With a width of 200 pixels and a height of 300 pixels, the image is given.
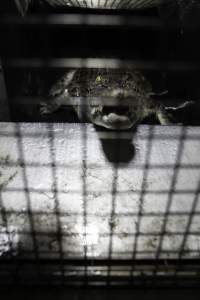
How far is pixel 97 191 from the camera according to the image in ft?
4.60

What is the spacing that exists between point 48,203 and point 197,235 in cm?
56

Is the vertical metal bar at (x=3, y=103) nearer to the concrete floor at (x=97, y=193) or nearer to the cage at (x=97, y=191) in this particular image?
the cage at (x=97, y=191)

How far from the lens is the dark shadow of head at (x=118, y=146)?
5.16 feet

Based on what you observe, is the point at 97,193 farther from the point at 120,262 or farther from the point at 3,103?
the point at 3,103

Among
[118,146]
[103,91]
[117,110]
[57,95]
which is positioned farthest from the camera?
[57,95]

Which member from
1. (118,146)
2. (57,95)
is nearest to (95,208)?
(118,146)

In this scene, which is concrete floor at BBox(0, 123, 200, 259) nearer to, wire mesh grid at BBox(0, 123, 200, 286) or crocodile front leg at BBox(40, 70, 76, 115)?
wire mesh grid at BBox(0, 123, 200, 286)

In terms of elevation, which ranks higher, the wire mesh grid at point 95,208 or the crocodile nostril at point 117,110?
the crocodile nostril at point 117,110

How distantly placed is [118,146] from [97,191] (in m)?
0.32

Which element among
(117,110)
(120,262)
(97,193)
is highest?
(117,110)

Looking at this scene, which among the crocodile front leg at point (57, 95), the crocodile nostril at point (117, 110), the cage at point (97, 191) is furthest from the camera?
the crocodile front leg at point (57, 95)

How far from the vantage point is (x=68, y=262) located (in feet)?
3.86

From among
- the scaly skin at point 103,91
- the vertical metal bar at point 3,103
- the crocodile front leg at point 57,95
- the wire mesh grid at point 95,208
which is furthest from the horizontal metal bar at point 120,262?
the crocodile front leg at point 57,95

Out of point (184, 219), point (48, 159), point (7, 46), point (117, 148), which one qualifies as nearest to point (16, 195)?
point (48, 159)
